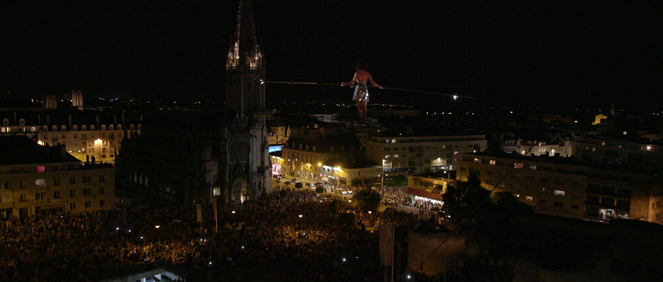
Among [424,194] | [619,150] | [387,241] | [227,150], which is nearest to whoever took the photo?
[387,241]

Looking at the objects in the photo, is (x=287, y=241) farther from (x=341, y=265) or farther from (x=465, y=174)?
(x=465, y=174)

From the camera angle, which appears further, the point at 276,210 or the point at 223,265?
the point at 276,210

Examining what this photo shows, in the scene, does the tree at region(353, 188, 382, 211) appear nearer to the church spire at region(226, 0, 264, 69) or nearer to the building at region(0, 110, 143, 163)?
the church spire at region(226, 0, 264, 69)

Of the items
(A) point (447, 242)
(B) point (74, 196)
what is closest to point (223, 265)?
(A) point (447, 242)

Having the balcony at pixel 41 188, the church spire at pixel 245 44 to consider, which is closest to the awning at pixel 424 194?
the church spire at pixel 245 44

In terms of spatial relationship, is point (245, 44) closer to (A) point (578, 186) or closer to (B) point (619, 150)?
(A) point (578, 186)

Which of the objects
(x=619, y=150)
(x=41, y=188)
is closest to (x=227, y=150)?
(x=41, y=188)
